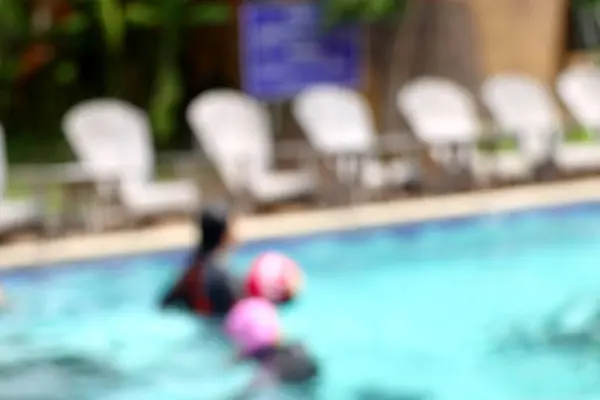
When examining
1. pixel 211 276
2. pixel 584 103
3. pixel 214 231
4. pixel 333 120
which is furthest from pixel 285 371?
pixel 584 103

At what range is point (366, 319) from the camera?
7.15 m

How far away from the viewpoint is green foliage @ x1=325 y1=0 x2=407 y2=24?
Answer: 1066cm

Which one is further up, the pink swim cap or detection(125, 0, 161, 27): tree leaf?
detection(125, 0, 161, 27): tree leaf

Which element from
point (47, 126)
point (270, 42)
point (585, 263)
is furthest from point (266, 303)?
point (47, 126)

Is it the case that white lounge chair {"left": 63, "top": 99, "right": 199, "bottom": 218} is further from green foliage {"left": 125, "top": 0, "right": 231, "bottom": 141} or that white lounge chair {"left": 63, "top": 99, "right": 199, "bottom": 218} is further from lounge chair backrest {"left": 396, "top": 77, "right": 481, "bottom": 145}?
lounge chair backrest {"left": 396, "top": 77, "right": 481, "bottom": 145}

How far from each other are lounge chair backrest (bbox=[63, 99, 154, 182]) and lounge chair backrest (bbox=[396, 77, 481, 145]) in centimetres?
271

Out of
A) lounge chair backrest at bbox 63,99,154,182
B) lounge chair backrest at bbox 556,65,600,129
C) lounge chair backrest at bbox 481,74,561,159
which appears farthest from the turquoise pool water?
lounge chair backrest at bbox 556,65,600,129

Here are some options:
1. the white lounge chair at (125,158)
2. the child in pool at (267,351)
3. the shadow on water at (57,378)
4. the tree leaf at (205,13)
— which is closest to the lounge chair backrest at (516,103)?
the tree leaf at (205,13)

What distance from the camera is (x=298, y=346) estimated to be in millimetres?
6059

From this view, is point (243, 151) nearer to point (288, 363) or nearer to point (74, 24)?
point (74, 24)

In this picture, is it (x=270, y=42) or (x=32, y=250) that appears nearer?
(x=32, y=250)

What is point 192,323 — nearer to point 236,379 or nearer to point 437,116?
point 236,379

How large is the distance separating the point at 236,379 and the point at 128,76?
22.5 feet

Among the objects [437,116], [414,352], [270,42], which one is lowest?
[414,352]
